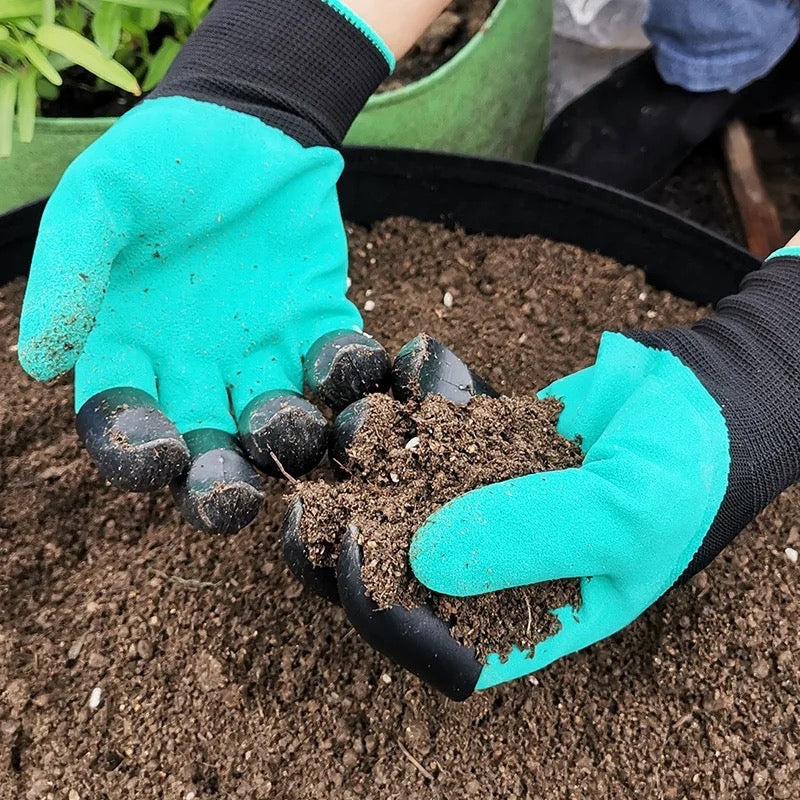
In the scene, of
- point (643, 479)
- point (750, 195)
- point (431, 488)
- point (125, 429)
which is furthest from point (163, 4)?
point (750, 195)

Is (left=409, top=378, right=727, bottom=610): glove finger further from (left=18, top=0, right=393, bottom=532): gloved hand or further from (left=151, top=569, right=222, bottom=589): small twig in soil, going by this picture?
(left=151, top=569, right=222, bottom=589): small twig in soil

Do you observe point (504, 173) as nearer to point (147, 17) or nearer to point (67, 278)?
point (147, 17)

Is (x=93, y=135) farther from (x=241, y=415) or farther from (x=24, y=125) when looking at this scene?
(x=241, y=415)

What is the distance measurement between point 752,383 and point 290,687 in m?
0.64

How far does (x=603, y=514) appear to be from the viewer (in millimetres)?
734

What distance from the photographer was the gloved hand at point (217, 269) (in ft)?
2.63

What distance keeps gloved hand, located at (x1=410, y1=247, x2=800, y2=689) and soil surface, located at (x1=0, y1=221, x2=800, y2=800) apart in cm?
14

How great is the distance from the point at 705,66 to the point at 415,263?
2.50 feet

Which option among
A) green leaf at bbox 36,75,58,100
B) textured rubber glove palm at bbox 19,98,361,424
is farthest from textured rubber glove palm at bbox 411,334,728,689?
green leaf at bbox 36,75,58,100

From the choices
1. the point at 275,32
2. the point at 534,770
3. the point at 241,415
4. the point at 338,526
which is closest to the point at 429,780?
the point at 534,770

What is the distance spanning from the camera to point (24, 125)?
40.8 inches

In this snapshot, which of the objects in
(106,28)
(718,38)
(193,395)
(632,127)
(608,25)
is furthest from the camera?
(608,25)

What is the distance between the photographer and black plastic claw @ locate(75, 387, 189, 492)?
0.79 metres

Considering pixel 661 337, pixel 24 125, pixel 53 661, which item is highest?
pixel 661 337
